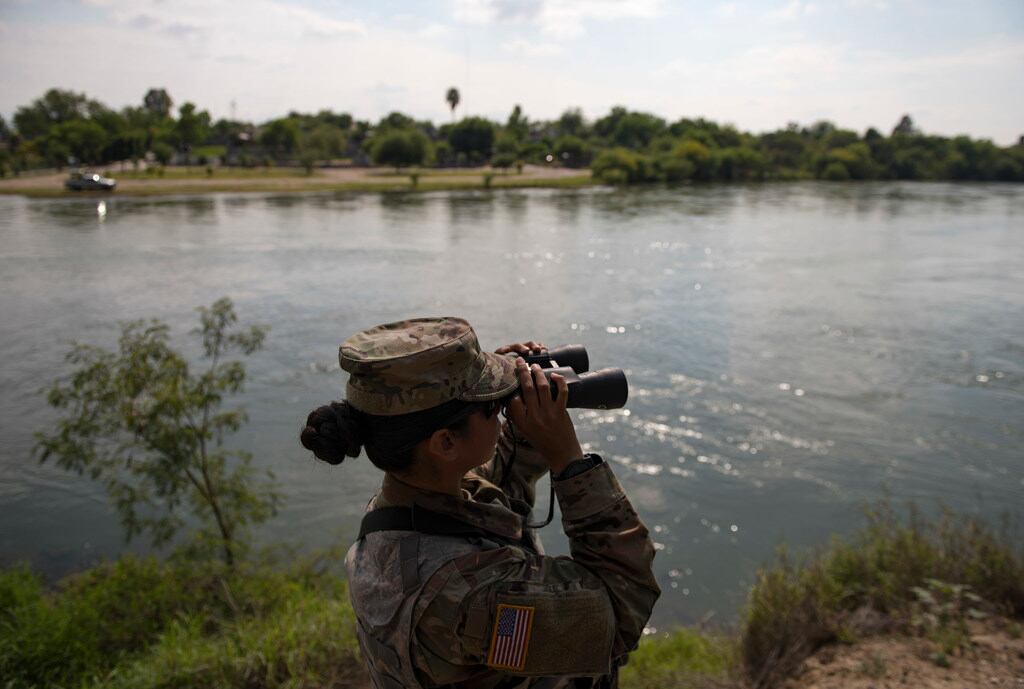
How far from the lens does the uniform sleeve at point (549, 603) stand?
4.86 feet

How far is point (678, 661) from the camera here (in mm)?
4699

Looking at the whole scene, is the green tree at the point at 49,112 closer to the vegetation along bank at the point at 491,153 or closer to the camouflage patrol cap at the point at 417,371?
the vegetation along bank at the point at 491,153

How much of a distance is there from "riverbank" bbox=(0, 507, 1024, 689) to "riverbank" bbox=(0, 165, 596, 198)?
3541cm

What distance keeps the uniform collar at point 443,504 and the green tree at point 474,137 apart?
192 feet

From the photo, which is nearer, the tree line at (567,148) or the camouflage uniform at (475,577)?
the camouflage uniform at (475,577)

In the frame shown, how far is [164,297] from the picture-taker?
53.1ft

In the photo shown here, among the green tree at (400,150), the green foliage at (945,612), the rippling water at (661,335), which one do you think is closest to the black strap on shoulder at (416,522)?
the green foliage at (945,612)

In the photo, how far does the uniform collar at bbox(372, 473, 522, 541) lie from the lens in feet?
5.29

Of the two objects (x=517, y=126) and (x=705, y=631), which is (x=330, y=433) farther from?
(x=517, y=126)

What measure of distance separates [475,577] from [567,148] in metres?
51.8

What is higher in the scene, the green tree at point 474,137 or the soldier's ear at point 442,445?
the green tree at point 474,137

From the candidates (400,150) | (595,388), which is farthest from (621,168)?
(595,388)

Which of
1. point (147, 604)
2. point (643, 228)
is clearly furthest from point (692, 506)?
point (643, 228)

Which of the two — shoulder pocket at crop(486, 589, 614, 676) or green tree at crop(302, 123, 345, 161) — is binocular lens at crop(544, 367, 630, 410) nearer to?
shoulder pocket at crop(486, 589, 614, 676)
